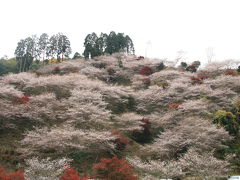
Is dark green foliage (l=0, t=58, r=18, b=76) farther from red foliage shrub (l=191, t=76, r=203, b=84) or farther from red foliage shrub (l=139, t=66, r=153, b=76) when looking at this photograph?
red foliage shrub (l=191, t=76, r=203, b=84)

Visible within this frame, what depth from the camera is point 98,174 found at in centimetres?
1449

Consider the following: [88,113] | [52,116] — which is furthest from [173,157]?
[52,116]

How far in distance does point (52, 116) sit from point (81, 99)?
4.10 m

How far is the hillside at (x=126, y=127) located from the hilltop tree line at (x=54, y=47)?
14935 mm

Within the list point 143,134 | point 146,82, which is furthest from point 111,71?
point 143,134

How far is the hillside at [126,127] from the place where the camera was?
20062mm

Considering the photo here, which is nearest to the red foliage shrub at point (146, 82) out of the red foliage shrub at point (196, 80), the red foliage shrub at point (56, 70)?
the red foliage shrub at point (196, 80)

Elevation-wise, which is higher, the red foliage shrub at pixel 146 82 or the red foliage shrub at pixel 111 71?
the red foliage shrub at pixel 111 71

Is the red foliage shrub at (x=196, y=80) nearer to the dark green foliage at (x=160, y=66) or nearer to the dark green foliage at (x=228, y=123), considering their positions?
the dark green foliage at (x=160, y=66)

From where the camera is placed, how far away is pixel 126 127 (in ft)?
Result: 96.1

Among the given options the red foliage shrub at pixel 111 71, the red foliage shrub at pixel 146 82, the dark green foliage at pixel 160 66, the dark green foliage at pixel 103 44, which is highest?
the dark green foliage at pixel 103 44

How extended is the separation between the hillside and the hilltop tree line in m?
14.9

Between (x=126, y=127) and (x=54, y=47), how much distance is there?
1489 inches

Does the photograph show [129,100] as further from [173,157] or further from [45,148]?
[45,148]
